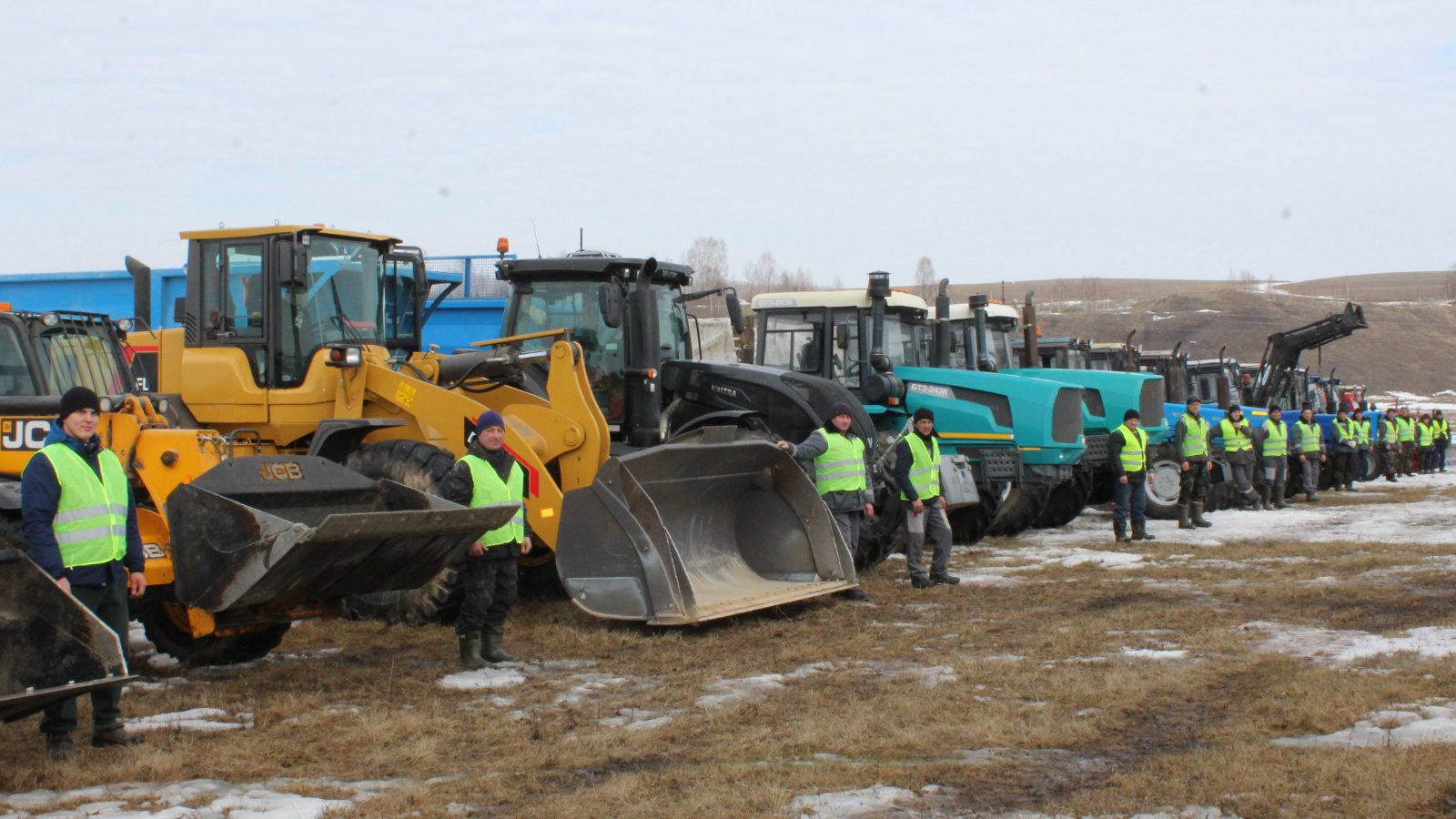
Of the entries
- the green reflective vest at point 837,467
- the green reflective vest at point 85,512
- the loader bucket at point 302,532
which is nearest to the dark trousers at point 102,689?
the green reflective vest at point 85,512

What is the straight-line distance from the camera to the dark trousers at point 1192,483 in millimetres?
14883

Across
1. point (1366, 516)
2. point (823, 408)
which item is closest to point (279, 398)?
point (823, 408)

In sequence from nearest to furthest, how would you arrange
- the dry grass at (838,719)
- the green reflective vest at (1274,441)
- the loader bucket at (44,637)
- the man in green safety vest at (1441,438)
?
the dry grass at (838,719) → the loader bucket at (44,637) → the green reflective vest at (1274,441) → the man in green safety vest at (1441,438)

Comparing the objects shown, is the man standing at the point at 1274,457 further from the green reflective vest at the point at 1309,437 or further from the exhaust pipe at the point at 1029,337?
the exhaust pipe at the point at 1029,337

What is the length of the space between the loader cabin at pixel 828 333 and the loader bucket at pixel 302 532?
6.44 meters

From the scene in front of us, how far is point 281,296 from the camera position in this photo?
28.1ft

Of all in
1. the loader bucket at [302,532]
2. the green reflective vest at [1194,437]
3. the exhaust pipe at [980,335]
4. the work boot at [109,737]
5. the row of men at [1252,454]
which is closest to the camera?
the work boot at [109,737]

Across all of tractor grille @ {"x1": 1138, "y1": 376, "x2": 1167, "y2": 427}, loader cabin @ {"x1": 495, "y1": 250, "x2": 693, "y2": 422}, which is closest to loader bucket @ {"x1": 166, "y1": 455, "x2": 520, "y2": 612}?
loader cabin @ {"x1": 495, "y1": 250, "x2": 693, "y2": 422}

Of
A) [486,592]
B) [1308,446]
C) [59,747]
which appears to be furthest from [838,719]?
[1308,446]

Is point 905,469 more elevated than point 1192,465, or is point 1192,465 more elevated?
point 905,469

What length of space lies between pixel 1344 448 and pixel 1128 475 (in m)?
10.5

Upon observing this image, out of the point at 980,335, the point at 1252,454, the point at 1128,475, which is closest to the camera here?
the point at 1128,475

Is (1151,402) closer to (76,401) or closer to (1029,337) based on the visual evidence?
(1029,337)

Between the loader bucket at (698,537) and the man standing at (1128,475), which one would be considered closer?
the loader bucket at (698,537)
